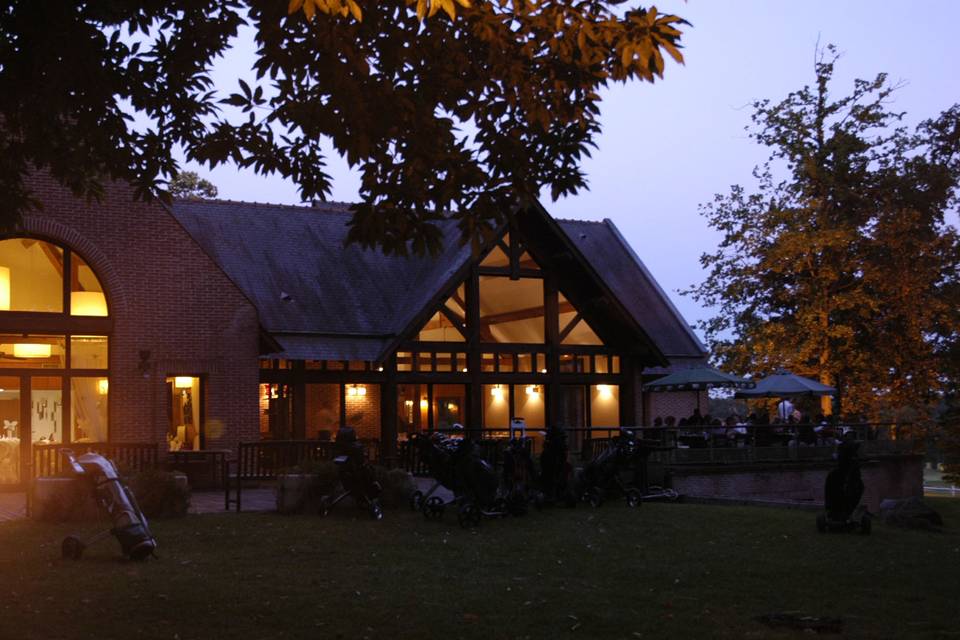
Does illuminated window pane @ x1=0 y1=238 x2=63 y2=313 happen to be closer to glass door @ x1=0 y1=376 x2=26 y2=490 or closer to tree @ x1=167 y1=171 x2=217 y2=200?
glass door @ x1=0 y1=376 x2=26 y2=490

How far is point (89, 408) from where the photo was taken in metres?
21.6

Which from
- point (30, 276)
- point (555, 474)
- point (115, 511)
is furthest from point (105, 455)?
point (555, 474)

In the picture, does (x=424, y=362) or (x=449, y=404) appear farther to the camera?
(x=449, y=404)

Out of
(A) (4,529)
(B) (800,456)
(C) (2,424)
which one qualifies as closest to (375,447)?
(C) (2,424)

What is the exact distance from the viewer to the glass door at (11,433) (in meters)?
21.1

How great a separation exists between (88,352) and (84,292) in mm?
1177

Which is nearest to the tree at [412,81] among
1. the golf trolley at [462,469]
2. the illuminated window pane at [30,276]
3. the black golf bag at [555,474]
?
the golf trolley at [462,469]

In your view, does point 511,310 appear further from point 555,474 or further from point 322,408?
point 555,474

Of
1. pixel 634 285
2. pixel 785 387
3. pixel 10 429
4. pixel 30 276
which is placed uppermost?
pixel 634 285

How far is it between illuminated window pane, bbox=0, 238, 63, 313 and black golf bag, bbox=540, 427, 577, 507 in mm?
10034

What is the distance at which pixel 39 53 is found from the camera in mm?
9500

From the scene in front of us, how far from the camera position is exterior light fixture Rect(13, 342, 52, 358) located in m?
21.0

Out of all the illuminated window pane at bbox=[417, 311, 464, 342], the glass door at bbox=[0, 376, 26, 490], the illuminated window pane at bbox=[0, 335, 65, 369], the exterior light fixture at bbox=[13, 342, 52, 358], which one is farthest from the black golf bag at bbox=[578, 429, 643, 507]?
the glass door at bbox=[0, 376, 26, 490]

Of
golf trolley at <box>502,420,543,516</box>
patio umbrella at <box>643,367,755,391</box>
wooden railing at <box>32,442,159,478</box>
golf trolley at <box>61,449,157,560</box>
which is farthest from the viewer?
patio umbrella at <box>643,367,755,391</box>
